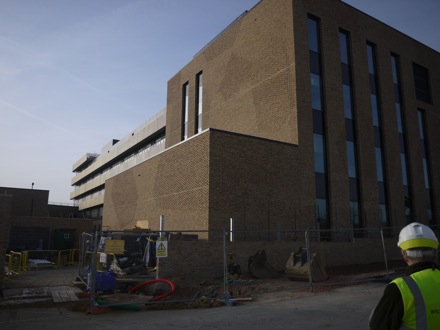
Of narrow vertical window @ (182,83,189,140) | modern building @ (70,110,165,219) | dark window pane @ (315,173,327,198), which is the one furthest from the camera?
modern building @ (70,110,165,219)

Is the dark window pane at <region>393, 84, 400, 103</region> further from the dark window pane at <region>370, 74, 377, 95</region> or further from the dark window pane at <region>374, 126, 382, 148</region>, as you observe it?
the dark window pane at <region>374, 126, 382, 148</region>

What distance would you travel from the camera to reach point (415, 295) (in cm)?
223

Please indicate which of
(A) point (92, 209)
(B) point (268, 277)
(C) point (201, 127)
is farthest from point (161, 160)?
(A) point (92, 209)

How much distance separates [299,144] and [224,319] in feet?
49.9

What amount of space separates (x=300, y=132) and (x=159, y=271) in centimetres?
1209

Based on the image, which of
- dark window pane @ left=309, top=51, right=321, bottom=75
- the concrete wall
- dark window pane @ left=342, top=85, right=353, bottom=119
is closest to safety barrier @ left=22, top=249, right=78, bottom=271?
the concrete wall

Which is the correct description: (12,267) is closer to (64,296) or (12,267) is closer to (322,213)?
(64,296)

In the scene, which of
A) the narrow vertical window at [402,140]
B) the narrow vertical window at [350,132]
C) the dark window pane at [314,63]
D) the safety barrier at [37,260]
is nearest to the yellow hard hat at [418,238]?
the safety barrier at [37,260]

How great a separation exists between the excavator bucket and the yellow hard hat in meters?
11.6

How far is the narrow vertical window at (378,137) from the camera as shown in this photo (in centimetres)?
2588

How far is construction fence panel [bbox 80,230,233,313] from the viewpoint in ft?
34.0

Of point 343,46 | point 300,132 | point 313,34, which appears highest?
point 343,46

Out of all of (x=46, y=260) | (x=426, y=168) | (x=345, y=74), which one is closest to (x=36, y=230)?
(x=46, y=260)

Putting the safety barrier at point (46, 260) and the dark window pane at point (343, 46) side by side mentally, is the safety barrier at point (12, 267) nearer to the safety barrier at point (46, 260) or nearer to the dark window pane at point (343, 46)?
the safety barrier at point (46, 260)
